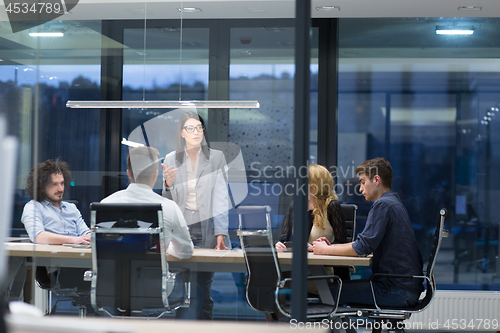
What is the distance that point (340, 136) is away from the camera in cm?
471

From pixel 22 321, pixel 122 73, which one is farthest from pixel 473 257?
pixel 22 321

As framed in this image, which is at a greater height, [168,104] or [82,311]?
[168,104]

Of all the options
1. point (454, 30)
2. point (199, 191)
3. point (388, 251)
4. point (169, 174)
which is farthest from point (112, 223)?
point (454, 30)

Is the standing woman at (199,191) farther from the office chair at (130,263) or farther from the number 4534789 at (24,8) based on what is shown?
the number 4534789 at (24,8)

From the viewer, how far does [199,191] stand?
12.3 ft

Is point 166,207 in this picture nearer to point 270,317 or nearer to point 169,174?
point 270,317

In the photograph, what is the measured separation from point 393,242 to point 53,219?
2292 millimetres

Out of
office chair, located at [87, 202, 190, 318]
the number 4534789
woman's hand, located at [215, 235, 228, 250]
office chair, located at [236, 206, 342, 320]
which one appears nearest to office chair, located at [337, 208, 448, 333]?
office chair, located at [236, 206, 342, 320]

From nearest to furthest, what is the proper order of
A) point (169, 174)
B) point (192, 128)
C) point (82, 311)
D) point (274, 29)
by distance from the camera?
point (82, 311) → point (169, 174) → point (192, 128) → point (274, 29)

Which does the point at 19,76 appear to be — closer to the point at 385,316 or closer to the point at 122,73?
the point at 122,73

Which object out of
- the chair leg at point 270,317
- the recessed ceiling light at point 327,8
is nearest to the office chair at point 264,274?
the chair leg at point 270,317

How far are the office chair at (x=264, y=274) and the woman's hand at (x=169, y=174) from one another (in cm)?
106

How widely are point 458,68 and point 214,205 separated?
2632mm

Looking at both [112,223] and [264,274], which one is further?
[264,274]
